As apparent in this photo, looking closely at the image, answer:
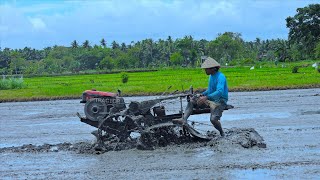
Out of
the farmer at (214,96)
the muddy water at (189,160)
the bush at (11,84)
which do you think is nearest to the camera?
the muddy water at (189,160)

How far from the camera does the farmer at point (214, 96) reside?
1101cm

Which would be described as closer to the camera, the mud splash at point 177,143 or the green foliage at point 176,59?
the mud splash at point 177,143

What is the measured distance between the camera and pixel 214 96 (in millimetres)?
10984

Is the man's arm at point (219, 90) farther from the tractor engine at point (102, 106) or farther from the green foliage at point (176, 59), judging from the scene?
the green foliage at point (176, 59)

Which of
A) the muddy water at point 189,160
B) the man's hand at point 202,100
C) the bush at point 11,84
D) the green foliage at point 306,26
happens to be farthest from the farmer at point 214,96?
the green foliage at point 306,26

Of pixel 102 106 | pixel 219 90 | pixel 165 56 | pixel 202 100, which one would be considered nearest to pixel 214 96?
pixel 219 90

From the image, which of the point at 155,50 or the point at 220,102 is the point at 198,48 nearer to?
the point at 155,50

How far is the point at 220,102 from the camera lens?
11.1 metres

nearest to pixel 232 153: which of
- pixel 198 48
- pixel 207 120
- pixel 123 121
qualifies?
pixel 123 121

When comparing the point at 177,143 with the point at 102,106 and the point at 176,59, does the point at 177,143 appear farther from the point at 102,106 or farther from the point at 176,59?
the point at 176,59

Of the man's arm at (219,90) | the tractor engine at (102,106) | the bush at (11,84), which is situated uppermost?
the man's arm at (219,90)

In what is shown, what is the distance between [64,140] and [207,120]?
5281mm

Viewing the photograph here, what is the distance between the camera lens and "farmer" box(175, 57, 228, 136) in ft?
36.1

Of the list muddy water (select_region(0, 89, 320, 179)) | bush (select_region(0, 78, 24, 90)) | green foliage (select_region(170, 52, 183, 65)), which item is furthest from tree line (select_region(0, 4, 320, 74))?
muddy water (select_region(0, 89, 320, 179))
